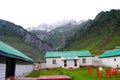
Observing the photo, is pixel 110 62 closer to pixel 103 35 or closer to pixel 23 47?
pixel 103 35

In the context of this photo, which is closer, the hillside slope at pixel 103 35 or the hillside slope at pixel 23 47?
the hillside slope at pixel 103 35

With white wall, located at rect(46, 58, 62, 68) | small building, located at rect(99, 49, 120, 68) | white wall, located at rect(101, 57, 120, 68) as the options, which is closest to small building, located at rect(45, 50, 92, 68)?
white wall, located at rect(46, 58, 62, 68)

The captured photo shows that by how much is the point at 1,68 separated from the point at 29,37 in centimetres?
17018

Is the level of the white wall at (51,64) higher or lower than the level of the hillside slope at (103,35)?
lower

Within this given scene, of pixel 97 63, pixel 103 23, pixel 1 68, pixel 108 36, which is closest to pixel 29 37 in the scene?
pixel 103 23

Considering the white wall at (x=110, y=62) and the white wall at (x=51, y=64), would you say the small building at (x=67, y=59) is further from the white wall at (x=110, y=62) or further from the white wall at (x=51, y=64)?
the white wall at (x=110, y=62)

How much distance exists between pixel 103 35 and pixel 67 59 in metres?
89.0

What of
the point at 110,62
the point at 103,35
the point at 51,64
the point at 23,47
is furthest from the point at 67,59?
the point at 23,47

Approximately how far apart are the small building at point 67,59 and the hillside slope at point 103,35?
51.1 m

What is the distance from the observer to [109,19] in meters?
162

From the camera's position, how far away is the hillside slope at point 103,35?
377 ft

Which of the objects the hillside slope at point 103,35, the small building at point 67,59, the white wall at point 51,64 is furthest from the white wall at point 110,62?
the hillside slope at point 103,35

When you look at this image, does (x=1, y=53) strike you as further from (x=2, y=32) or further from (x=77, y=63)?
(x=2, y=32)

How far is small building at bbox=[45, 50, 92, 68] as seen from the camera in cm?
5262
